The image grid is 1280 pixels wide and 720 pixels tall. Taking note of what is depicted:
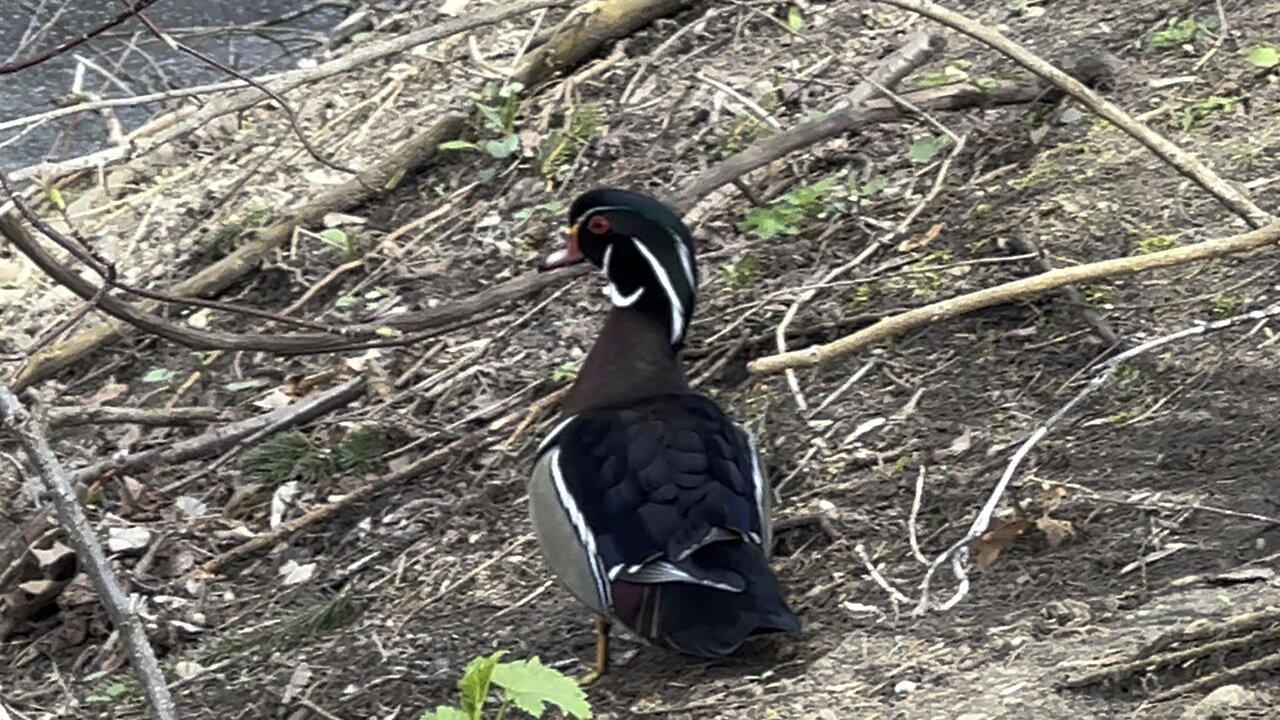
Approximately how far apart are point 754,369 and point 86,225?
362 cm

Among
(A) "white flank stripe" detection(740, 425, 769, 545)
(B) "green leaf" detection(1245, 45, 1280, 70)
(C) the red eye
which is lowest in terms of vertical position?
(A) "white flank stripe" detection(740, 425, 769, 545)

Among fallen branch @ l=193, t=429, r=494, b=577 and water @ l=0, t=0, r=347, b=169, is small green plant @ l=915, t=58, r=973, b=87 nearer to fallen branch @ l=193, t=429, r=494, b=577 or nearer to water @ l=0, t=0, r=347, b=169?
fallen branch @ l=193, t=429, r=494, b=577

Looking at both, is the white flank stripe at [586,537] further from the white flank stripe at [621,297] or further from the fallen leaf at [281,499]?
the fallen leaf at [281,499]

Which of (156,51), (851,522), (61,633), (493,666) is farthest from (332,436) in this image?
(156,51)

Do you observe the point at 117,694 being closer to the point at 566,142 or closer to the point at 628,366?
the point at 628,366

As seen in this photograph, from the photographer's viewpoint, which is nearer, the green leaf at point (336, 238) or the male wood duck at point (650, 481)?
the male wood duck at point (650, 481)

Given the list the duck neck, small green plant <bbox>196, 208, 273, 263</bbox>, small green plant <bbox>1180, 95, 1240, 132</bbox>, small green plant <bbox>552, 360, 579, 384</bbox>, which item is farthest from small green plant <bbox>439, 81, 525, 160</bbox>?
small green plant <bbox>1180, 95, 1240, 132</bbox>

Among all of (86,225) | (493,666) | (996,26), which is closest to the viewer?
(493,666)

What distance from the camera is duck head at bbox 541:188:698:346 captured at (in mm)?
3580

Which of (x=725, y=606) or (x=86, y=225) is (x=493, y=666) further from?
(x=86, y=225)

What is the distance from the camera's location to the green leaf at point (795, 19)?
5.63 metres

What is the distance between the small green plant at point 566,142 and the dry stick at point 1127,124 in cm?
175

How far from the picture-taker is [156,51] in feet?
23.2

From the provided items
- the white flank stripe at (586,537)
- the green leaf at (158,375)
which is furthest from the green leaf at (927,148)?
the green leaf at (158,375)
